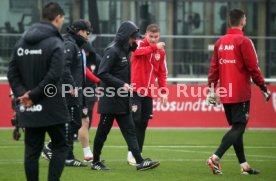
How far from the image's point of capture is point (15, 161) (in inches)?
535

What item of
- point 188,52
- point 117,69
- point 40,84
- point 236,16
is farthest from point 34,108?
point 188,52

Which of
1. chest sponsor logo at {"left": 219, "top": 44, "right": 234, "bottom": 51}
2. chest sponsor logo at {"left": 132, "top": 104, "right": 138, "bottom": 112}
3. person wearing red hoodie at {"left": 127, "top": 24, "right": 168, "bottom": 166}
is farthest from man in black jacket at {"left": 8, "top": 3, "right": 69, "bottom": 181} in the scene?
person wearing red hoodie at {"left": 127, "top": 24, "right": 168, "bottom": 166}

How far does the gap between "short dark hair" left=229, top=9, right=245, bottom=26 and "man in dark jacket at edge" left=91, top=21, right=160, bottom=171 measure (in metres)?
1.46

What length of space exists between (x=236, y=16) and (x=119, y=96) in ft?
6.95

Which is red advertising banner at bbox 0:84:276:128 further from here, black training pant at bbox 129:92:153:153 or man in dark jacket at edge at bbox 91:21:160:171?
man in dark jacket at edge at bbox 91:21:160:171

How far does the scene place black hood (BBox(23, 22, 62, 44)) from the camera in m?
9.28

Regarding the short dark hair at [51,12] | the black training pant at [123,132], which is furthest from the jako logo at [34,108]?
the black training pant at [123,132]

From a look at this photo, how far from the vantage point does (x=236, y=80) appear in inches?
474

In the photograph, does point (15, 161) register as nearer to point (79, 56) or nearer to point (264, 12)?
point (79, 56)

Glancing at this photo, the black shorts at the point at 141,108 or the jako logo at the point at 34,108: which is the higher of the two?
the jako logo at the point at 34,108

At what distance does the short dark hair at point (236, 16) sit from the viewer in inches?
476

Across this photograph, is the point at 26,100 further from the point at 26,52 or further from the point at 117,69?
the point at 117,69

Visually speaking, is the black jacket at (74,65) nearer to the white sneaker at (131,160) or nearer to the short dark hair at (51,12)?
the white sneaker at (131,160)

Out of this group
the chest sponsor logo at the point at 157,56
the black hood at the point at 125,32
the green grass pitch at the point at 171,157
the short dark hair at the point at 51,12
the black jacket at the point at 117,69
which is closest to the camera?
the short dark hair at the point at 51,12
